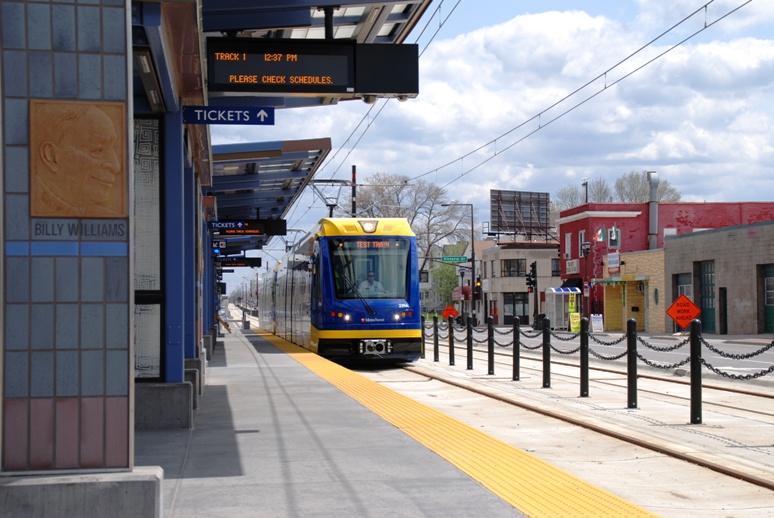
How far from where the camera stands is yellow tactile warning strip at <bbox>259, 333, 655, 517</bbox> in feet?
21.5

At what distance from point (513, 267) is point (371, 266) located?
64.7 m

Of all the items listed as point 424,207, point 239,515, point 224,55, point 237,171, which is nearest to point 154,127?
point 224,55

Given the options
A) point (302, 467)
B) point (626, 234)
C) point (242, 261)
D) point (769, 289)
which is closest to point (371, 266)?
point (302, 467)

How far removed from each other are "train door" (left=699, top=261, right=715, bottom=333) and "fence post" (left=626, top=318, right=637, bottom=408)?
34.7m

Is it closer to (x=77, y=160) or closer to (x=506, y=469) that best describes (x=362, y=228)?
(x=506, y=469)

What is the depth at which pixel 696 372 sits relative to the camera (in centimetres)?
1212

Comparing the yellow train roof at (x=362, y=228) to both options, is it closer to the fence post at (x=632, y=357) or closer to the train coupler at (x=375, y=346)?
the train coupler at (x=375, y=346)

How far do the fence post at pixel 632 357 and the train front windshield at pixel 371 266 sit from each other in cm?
852

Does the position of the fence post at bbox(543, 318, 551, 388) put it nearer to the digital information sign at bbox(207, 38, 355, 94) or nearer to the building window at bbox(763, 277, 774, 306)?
the digital information sign at bbox(207, 38, 355, 94)

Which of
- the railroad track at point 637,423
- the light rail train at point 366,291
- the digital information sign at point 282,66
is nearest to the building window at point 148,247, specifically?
the digital information sign at point 282,66

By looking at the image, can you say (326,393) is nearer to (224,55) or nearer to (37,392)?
(224,55)

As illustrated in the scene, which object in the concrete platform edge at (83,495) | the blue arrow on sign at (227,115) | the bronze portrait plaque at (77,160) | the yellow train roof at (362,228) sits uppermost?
the blue arrow on sign at (227,115)

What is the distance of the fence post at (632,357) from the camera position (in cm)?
1354

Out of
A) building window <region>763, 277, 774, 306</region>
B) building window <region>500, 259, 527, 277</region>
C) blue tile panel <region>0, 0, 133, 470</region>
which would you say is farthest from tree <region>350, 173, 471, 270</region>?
blue tile panel <region>0, 0, 133, 470</region>
